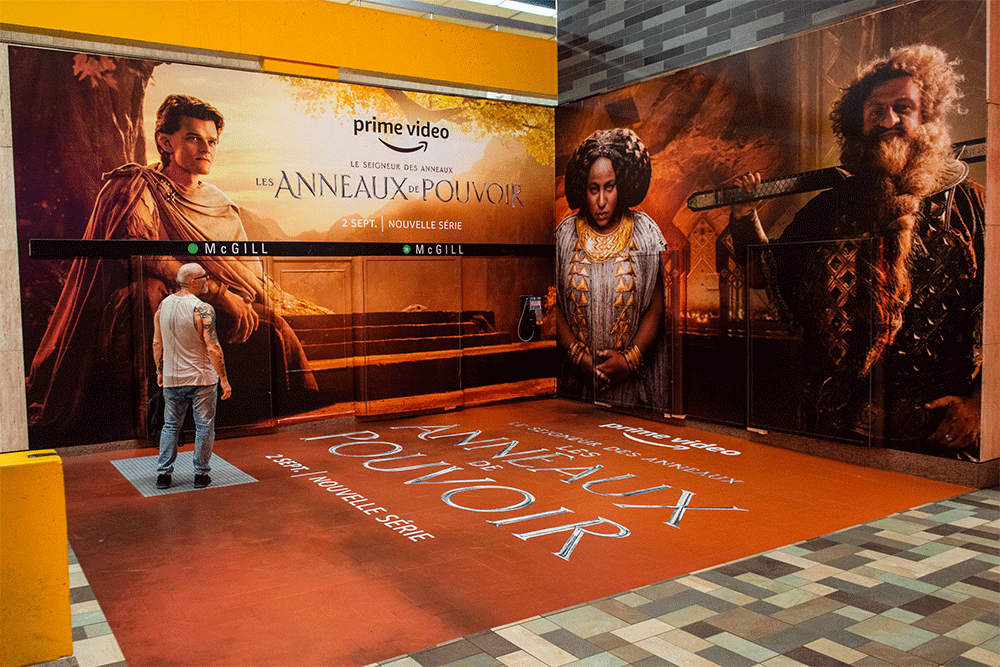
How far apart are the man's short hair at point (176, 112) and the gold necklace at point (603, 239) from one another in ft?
16.2

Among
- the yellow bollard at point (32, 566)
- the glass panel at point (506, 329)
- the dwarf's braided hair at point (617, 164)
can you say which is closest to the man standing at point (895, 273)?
the dwarf's braided hair at point (617, 164)

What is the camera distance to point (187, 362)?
6.67m

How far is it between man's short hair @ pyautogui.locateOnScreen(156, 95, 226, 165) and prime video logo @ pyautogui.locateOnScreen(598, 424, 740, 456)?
19.2 feet

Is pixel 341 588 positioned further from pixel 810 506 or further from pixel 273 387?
pixel 273 387

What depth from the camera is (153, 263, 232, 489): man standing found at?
6594 millimetres

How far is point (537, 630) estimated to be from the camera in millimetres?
4004

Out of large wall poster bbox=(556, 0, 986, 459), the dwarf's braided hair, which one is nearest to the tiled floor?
large wall poster bbox=(556, 0, 986, 459)

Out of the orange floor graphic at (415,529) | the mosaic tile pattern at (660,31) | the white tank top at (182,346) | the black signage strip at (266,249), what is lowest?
the orange floor graphic at (415,529)

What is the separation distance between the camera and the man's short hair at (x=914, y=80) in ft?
22.1

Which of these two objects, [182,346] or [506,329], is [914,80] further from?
[182,346]

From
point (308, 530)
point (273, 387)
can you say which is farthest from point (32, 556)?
point (273, 387)

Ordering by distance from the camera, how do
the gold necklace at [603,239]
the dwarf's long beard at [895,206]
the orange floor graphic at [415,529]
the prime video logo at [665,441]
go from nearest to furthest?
the orange floor graphic at [415,529], the dwarf's long beard at [895,206], the prime video logo at [665,441], the gold necklace at [603,239]

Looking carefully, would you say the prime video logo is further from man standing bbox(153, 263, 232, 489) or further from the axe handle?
man standing bbox(153, 263, 232, 489)

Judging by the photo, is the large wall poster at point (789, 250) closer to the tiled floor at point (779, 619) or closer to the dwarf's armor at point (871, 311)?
the dwarf's armor at point (871, 311)
